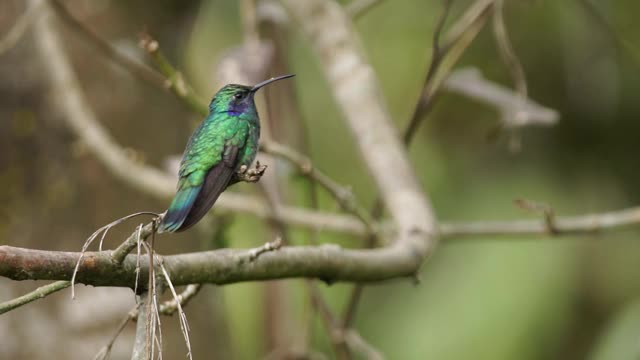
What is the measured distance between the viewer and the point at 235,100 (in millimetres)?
1625

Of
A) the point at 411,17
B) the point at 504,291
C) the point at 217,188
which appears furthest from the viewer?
the point at 411,17

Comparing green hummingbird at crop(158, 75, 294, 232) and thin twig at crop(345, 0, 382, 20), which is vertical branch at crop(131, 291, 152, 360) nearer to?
green hummingbird at crop(158, 75, 294, 232)

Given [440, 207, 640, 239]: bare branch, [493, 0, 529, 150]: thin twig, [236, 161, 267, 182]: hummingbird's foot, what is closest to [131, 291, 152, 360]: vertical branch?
[236, 161, 267, 182]: hummingbird's foot

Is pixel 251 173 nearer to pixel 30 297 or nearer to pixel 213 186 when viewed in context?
pixel 213 186

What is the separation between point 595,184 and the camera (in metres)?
4.43

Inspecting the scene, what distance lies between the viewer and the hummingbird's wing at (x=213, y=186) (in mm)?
1072

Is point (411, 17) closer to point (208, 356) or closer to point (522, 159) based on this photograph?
point (522, 159)

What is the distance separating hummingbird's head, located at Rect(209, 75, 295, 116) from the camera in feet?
5.20

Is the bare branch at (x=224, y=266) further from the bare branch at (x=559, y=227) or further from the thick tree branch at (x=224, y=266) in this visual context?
the bare branch at (x=559, y=227)

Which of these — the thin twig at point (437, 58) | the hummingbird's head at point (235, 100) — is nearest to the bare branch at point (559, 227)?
the thin twig at point (437, 58)

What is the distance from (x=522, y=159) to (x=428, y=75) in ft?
8.67

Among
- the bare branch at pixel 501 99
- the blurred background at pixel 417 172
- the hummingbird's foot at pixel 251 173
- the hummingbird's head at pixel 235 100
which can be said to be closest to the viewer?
the hummingbird's foot at pixel 251 173

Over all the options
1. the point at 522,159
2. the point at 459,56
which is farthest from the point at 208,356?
the point at 522,159

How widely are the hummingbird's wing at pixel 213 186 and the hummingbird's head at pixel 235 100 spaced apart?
7.4 inches
